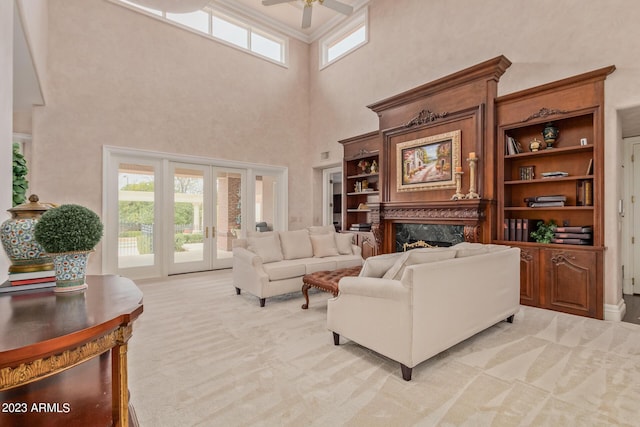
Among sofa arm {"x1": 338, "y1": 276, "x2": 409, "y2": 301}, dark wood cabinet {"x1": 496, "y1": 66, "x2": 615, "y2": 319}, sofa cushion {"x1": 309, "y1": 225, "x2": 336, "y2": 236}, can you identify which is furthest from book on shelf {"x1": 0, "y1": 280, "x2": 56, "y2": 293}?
dark wood cabinet {"x1": 496, "y1": 66, "x2": 615, "y2": 319}

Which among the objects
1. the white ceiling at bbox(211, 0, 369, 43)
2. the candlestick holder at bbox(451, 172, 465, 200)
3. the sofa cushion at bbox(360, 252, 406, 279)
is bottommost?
the sofa cushion at bbox(360, 252, 406, 279)

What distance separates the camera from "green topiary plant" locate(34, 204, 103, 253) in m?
1.19

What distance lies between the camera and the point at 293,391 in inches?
80.3

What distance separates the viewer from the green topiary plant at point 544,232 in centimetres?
381

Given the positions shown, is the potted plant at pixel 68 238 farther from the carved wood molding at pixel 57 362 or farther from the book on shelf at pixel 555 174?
the book on shelf at pixel 555 174

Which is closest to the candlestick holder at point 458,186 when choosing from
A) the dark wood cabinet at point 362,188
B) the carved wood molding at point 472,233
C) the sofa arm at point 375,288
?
the carved wood molding at point 472,233

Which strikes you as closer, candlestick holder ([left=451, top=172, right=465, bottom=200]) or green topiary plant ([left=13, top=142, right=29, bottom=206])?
green topiary plant ([left=13, top=142, right=29, bottom=206])

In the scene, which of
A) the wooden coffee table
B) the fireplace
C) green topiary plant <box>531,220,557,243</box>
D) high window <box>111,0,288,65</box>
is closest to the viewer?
the wooden coffee table

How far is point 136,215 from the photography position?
18.4 ft

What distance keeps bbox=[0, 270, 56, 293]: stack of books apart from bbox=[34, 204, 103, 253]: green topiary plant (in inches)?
10.1

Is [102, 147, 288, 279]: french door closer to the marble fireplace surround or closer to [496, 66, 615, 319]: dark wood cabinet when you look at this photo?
the marble fireplace surround

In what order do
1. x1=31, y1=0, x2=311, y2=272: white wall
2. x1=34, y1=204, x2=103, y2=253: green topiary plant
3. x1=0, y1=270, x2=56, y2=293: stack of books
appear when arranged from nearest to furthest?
x1=34, y1=204, x2=103, y2=253: green topiary plant < x1=0, y1=270, x2=56, y2=293: stack of books < x1=31, y1=0, x2=311, y2=272: white wall

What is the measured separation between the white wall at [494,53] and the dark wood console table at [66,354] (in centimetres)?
459

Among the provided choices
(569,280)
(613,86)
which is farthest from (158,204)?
(613,86)
